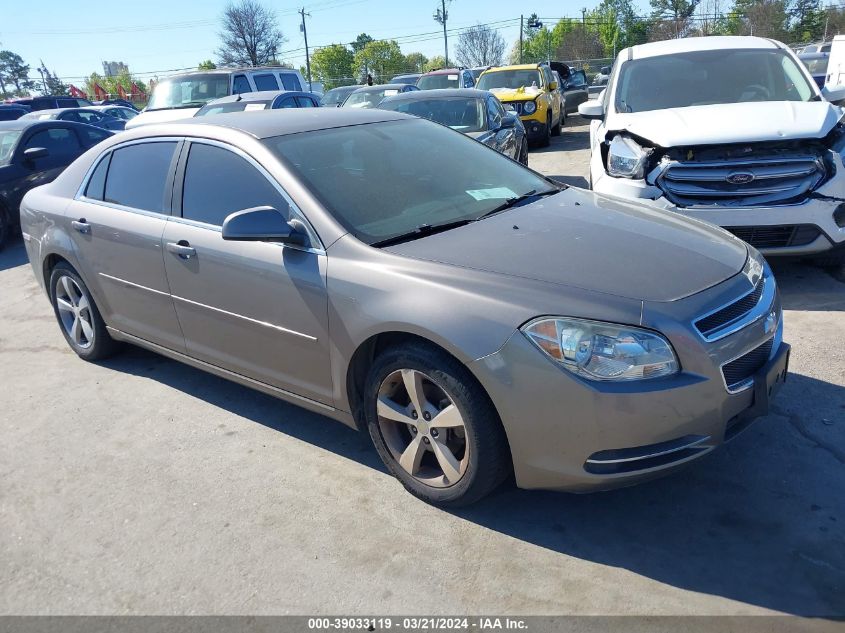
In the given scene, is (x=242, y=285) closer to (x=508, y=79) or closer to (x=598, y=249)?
(x=598, y=249)

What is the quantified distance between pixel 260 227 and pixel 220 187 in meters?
0.68

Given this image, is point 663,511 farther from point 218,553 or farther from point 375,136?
point 375,136

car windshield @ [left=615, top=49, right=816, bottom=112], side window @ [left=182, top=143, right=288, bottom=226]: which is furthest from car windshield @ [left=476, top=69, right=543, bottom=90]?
side window @ [left=182, top=143, right=288, bottom=226]

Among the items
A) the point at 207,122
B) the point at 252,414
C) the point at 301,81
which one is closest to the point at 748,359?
the point at 252,414

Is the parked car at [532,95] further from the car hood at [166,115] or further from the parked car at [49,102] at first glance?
the parked car at [49,102]

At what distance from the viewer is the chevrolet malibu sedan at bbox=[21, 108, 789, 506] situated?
259 centimetres

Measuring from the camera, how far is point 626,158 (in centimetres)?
564

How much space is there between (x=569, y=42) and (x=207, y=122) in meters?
76.7

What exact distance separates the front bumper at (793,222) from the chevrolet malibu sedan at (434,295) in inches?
63.9

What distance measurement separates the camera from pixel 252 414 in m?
4.18

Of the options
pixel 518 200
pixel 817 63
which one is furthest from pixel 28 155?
pixel 817 63

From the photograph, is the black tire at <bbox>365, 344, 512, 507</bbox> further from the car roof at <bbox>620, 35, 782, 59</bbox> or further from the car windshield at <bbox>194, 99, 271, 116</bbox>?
the car windshield at <bbox>194, 99, 271, 116</bbox>

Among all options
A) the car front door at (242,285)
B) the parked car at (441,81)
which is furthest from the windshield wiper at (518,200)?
the parked car at (441,81)

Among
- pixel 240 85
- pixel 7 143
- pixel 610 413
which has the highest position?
pixel 240 85
